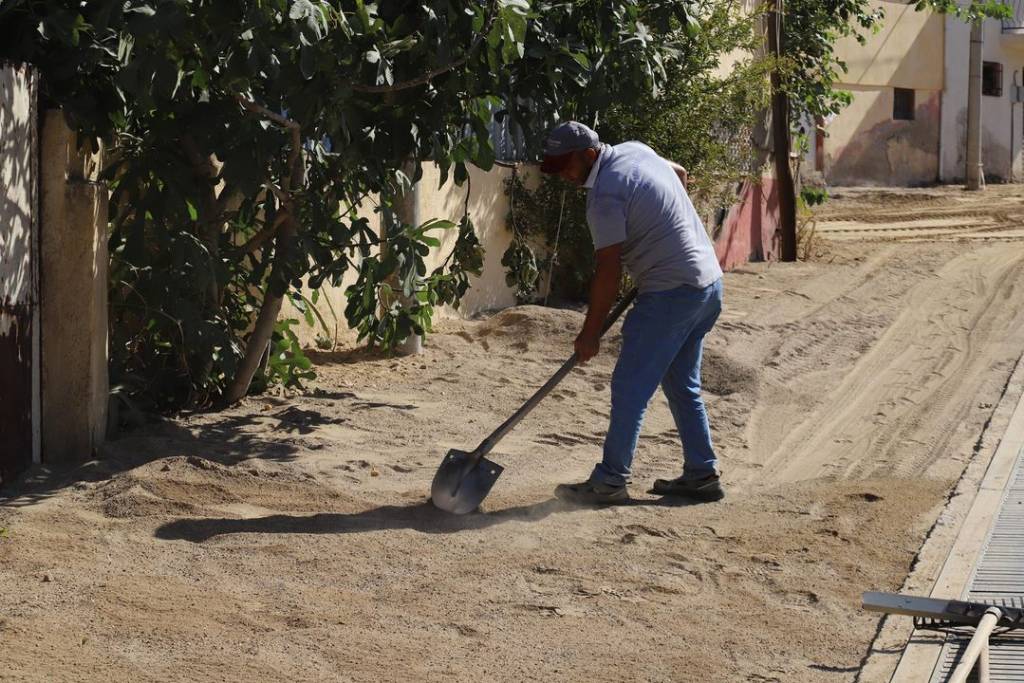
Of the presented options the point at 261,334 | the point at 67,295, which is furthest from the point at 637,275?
the point at 67,295

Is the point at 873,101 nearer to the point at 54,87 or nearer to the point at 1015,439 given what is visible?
the point at 1015,439

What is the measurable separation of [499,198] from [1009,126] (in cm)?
2040

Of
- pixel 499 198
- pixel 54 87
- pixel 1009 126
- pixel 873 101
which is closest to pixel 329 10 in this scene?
pixel 54 87

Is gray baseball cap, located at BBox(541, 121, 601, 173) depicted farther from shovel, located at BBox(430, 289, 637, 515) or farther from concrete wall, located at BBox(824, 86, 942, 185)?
concrete wall, located at BBox(824, 86, 942, 185)

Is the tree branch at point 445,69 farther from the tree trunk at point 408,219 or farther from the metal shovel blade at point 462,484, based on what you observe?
the tree trunk at point 408,219

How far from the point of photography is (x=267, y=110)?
248 inches

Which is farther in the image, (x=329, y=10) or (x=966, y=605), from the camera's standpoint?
(x=329, y=10)

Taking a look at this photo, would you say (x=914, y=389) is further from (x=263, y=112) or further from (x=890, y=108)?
(x=890, y=108)

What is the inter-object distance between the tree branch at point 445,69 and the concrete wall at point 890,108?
67.1ft

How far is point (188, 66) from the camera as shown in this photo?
20.3 ft

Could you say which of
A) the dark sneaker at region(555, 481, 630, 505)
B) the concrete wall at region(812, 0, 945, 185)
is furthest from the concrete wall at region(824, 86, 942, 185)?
the dark sneaker at region(555, 481, 630, 505)

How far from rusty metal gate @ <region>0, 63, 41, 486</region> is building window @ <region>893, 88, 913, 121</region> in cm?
2333

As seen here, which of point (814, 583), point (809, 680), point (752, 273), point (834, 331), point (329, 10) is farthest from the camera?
point (752, 273)

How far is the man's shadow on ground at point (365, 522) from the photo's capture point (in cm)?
529
